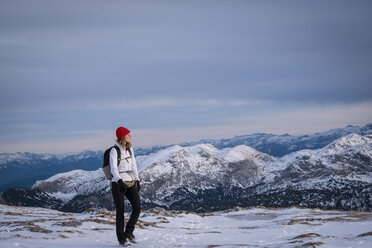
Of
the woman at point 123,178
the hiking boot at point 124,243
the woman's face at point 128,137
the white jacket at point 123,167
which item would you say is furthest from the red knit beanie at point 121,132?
the hiking boot at point 124,243

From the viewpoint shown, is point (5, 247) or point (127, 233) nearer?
point (5, 247)

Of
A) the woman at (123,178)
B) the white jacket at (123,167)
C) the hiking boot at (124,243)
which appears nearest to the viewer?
the white jacket at (123,167)

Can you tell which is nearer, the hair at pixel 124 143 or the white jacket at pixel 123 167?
the white jacket at pixel 123 167

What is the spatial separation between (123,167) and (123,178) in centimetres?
58

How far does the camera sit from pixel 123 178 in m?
18.4

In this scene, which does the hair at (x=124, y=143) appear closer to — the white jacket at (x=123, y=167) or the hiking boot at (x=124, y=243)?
the white jacket at (x=123, y=167)

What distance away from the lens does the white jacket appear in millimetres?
17766

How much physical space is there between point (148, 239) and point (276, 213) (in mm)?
40349

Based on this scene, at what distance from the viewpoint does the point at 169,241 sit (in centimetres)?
2219

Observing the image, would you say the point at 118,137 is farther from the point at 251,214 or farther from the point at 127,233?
the point at 251,214

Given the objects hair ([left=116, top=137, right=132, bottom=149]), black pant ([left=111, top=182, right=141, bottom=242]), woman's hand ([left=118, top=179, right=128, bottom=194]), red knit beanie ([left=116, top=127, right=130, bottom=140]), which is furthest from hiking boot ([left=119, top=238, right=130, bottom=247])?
red knit beanie ([left=116, top=127, right=130, bottom=140])

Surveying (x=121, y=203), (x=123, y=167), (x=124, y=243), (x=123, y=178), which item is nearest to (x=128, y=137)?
(x=123, y=167)

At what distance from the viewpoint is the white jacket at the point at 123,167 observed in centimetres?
1777

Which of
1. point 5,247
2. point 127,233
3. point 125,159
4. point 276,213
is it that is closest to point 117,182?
point 125,159
